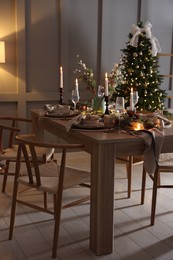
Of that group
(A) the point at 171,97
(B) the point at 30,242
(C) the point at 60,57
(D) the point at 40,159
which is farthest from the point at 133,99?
(A) the point at 171,97

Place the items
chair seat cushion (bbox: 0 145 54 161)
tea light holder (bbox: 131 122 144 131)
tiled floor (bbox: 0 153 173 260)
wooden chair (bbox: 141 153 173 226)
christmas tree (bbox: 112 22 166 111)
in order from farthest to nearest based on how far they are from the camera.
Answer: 1. christmas tree (bbox: 112 22 166 111)
2. chair seat cushion (bbox: 0 145 54 161)
3. wooden chair (bbox: 141 153 173 226)
4. tea light holder (bbox: 131 122 144 131)
5. tiled floor (bbox: 0 153 173 260)

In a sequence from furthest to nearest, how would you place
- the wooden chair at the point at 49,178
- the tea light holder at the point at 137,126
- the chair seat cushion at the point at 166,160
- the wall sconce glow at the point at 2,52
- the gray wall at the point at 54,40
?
the gray wall at the point at 54,40
the wall sconce glow at the point at 2,52
the chair seat cushion at the point at 166,160
the tea light holder at the point at 137,126
the wooden chair at the point at 49,178

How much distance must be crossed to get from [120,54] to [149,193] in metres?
2.42

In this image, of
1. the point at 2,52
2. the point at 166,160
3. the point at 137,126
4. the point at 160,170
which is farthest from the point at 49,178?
the point at 2,52

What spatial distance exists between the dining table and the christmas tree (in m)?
2.33

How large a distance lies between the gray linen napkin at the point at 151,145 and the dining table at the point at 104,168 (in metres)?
0.04

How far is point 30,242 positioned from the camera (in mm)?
2656

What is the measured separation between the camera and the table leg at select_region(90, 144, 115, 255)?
2.40 metres

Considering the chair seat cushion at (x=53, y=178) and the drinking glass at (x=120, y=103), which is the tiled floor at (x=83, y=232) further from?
the drinking glass at (x=120, y=103)

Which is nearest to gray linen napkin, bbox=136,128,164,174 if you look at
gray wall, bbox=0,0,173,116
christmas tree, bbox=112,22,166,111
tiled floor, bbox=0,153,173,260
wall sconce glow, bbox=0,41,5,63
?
tiled floor, bbox=0,153,173,260

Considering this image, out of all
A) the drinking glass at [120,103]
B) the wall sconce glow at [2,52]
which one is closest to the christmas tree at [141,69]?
the wall sconce glow at [2,52]

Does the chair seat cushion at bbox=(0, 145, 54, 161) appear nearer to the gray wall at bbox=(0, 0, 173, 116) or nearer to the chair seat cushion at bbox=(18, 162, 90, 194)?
the chair seat cushion at bbox=(18, 162, 90, 194)

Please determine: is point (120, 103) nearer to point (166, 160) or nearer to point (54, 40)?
point (166, 160)

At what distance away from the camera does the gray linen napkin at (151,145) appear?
8.13 ft
